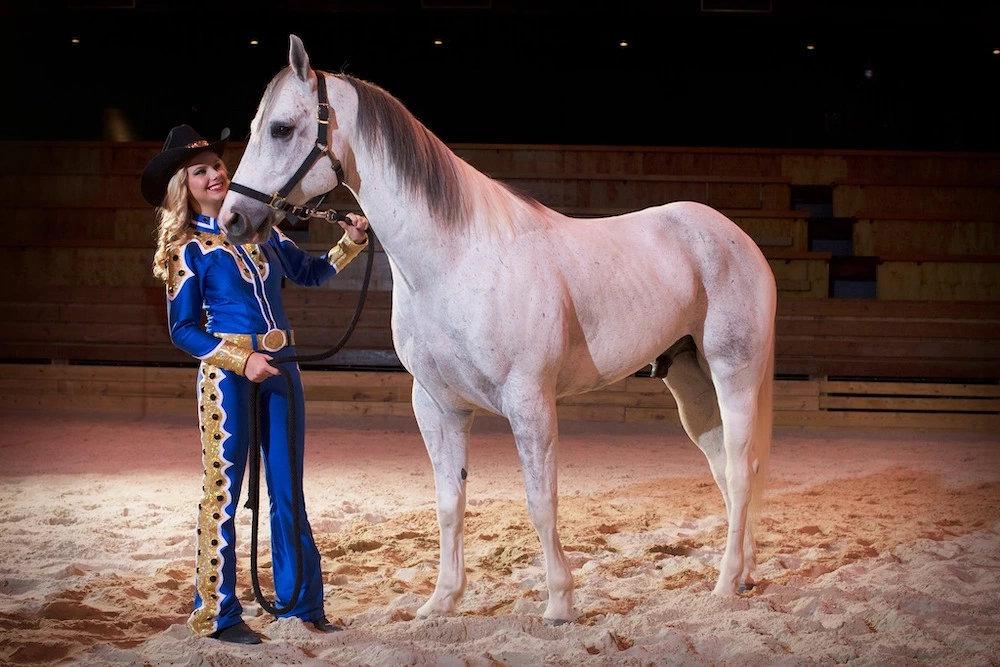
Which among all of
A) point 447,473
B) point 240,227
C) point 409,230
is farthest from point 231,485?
point 409,230

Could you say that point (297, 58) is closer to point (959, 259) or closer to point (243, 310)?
point (243, 310)

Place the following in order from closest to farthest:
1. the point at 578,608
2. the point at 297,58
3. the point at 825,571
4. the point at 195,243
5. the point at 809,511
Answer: the point at 297,58 < the point at 195,243 < the point at 578,608 < the point at 825,571 < the point at 809,511

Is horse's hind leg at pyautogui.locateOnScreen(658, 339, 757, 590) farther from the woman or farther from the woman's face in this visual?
the woman's face

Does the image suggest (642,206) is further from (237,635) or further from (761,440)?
(237,635)

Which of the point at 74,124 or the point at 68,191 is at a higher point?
the point at 74,124

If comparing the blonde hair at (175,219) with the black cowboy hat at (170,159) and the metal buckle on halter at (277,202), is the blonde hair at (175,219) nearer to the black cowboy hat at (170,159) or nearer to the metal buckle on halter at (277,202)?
the black cowboy hat at (170,159)

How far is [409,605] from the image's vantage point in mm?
Result: 2693

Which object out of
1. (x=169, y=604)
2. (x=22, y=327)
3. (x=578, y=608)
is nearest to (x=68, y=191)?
(x=22, y=327)

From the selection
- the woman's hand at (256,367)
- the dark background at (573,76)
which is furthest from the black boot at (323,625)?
the dark background at (573,76)

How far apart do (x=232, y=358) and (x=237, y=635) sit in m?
0.71

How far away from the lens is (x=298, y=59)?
2188mm

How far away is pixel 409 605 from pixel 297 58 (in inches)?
61.7

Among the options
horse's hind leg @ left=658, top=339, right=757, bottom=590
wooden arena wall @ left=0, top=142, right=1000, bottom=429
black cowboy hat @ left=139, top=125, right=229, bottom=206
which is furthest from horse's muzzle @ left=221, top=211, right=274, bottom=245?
wooden arena wall @ left=0, top=142, right=1000, bottom=429

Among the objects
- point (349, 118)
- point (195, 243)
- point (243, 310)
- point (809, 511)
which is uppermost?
point (349, 118)
